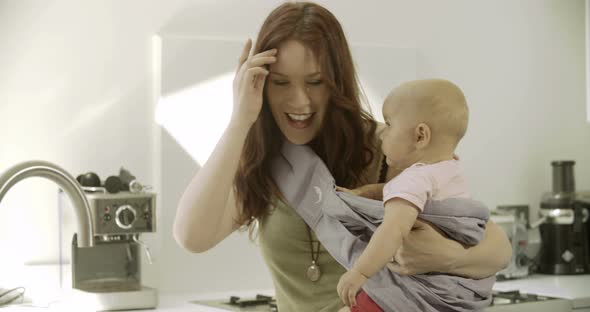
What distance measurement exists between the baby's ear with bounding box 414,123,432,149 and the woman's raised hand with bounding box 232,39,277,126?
0.91 ft

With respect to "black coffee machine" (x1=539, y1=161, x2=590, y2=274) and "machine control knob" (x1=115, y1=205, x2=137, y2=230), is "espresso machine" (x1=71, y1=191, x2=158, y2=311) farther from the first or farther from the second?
"black coffee machine" (x1=539, y1=161, x2=590, y2=274)

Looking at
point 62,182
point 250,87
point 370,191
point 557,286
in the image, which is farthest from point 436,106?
point 557,286

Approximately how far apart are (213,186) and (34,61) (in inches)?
45.9

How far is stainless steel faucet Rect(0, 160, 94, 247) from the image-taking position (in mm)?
2127

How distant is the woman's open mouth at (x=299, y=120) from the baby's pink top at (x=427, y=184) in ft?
0.76

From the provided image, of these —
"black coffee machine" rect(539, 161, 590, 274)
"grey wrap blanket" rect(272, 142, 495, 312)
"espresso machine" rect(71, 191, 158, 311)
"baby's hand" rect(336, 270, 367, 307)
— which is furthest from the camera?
"black coffee machine" rect(539, 161, 590, 274)

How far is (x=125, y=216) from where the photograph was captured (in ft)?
7.67

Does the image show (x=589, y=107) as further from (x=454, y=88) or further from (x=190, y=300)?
(x=454, y=88)

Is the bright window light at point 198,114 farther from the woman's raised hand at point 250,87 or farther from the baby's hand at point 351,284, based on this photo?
the baby's hand at point 351,284

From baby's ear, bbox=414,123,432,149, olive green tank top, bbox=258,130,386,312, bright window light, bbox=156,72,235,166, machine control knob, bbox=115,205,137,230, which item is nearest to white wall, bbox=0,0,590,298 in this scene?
bright window light, bbox=156,72,235,166

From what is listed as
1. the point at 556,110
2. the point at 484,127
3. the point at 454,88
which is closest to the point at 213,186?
the point at 454,88

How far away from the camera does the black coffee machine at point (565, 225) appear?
328cm

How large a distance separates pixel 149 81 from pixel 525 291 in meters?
1.36

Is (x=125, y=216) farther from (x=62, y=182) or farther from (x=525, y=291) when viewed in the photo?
(x=525, y=291)
